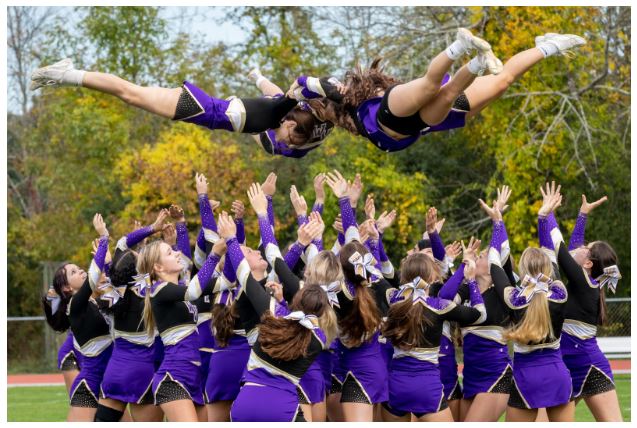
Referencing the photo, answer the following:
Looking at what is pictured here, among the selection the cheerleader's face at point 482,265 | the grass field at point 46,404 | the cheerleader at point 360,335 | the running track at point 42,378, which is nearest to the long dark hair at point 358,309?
the cheerleader at point 360,335

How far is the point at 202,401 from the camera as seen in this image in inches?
293

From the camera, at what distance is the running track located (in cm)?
1502

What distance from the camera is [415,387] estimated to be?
696cm

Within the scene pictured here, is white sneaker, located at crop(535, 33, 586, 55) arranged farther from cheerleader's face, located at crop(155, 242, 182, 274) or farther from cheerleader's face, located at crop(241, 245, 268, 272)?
cheerleader's face, located at crop(155, 242, 182, 274)

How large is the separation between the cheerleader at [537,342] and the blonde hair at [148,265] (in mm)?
2513

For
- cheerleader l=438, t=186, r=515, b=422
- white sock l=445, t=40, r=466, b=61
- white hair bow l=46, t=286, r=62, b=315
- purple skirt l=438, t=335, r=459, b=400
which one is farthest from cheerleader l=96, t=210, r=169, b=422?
white sock l=445, t=40, r=466, b=61

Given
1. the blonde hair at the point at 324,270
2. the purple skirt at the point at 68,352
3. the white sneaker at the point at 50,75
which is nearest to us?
the blonde hair at the point at 324,270

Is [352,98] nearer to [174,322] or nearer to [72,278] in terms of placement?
[174,322]

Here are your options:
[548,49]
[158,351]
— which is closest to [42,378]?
[158,351]

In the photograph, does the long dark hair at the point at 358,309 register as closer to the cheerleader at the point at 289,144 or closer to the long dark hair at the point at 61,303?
the cheerleader at the point at 289,144

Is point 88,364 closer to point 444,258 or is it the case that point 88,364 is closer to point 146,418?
point 146,418

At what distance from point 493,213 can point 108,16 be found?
14.7 meters

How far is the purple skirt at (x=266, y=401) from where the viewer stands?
5543 millimetres

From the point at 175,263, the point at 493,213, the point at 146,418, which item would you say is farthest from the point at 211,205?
the point at 493,213
